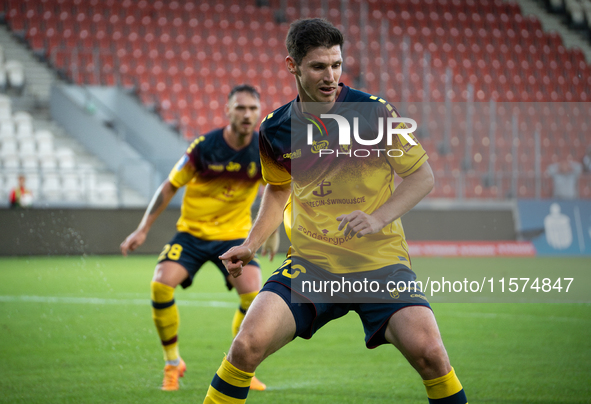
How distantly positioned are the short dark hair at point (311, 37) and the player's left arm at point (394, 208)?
0.73 m

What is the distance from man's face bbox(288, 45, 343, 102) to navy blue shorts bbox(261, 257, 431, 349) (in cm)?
88

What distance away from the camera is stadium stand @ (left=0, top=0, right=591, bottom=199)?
61.3ft

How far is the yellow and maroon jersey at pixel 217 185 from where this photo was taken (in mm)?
5398

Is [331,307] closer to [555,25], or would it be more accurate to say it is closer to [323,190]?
[323,190]

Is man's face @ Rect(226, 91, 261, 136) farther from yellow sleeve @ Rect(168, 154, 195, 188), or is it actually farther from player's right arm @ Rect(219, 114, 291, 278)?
player's right arm @ Rect(219, 114, 291, 278)

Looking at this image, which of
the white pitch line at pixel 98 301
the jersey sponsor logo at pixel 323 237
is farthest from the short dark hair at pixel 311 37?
the white pitch line at pixel 98 301

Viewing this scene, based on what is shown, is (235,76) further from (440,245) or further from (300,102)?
(300,102)

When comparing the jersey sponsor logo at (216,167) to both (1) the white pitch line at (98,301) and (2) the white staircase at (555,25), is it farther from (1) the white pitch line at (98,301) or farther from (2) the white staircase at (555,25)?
(2) the white staircase at (555,25)

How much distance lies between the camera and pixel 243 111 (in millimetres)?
5195

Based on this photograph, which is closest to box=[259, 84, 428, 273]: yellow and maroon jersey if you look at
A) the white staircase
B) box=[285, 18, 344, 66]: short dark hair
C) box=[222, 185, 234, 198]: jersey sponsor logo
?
box=[285, 18, 344, 66]: short dark hair

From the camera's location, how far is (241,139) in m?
5.42

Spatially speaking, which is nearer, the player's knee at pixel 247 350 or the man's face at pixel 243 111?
the player's knee at pixel 247 350

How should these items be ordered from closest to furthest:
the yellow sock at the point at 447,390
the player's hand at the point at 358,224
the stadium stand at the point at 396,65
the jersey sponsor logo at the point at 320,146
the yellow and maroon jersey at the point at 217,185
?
the player's hand at the point at 358,224 < the yellow sock at the point at 447,390 < the jersey sponsor logo at the point at 320,146 < the yellow and maroon jersey at the point at 217,185 < the stadium stand at the point at 396,65

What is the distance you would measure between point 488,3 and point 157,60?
13093 mm
